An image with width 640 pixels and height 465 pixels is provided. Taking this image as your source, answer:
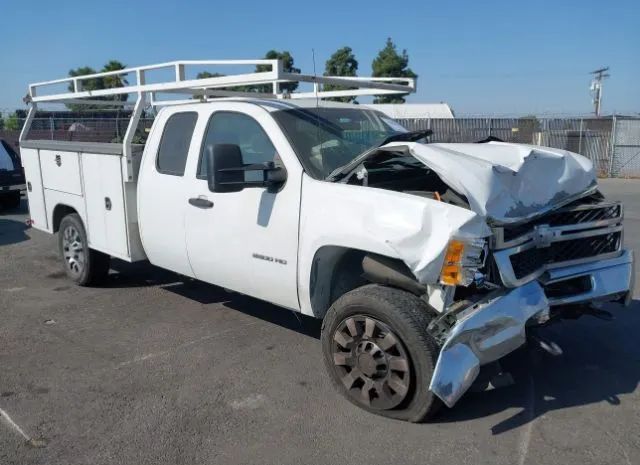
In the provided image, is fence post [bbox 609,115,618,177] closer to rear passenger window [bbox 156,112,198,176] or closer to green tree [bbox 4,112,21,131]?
rear passenger window [bbox 156,112,198,176]

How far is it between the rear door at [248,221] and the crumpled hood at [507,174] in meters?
0.92

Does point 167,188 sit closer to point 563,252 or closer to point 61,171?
point 61,171

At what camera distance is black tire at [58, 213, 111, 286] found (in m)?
6.50

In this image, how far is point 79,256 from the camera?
666cm

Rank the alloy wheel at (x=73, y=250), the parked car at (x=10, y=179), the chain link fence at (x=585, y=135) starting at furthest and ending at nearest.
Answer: the chain link fence at (x=585, y=135), the parked car at (x=10, y=179), the alloy wheel at (x=73, y=250)

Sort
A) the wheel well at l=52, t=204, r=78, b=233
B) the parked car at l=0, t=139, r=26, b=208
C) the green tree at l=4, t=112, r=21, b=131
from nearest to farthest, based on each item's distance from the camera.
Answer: the wheel well at l=52, t=204, r=78, b=233 → the parked car at l=0, t=139, r=26, b=208 → the green tree at l=4, t=112, r=21, b=131

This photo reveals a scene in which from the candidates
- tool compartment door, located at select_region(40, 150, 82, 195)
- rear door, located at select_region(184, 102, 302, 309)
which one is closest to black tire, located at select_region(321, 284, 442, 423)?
rear door, located at select_region(184, 102, 302, 309)

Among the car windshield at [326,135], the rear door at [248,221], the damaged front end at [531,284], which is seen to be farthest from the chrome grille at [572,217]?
the rear door at [248,221]

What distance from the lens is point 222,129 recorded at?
15.9 feet

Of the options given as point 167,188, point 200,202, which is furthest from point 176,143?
point 200,202

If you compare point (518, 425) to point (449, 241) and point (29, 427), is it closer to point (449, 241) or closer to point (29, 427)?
point (449, 241)

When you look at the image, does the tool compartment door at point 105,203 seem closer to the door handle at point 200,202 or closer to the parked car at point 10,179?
the door handle at point 200,202

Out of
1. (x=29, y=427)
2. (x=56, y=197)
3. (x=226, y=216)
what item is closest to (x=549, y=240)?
(x=226, y=216)

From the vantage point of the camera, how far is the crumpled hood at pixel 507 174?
346cm
